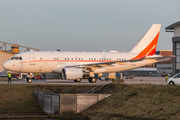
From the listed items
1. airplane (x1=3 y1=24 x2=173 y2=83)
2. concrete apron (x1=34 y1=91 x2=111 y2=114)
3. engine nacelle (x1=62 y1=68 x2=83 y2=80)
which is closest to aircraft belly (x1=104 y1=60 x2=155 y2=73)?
airplane (x1=3 y1=24 x2=173 y2=83)

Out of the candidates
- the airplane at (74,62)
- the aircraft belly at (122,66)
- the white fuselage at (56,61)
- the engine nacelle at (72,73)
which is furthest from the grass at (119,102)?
the aircraft belly at (122,66)

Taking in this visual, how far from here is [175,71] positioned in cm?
5503

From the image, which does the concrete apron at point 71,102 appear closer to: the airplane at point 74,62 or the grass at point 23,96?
the grass at point 23,96

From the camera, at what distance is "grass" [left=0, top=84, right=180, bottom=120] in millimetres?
15617

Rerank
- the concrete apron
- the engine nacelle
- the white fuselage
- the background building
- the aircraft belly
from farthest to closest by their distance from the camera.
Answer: the background building, the aircraft belly, the white fuselage, the engine nacelle, the concrete apron

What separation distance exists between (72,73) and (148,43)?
50.6ft

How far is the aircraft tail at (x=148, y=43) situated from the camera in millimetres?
40938

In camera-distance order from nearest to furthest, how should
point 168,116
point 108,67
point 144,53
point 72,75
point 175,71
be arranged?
1. point 168,116
2. point 72,75
3. point 108,67
4. point 144,53
5. point 175,71

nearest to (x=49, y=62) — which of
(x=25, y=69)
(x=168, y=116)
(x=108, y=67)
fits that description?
(x=25, y=69)

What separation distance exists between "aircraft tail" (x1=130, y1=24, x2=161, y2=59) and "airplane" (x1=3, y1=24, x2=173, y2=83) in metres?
0.71

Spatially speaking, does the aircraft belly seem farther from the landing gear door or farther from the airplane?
the landing gear door

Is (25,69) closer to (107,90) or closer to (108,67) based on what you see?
(108,67)

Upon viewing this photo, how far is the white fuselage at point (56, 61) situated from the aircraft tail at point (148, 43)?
138 inches

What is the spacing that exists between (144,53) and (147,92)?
2194 centimetres
